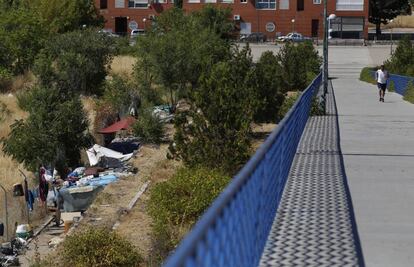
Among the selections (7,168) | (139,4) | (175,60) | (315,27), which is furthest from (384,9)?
(7,168)

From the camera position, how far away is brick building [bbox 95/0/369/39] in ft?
290

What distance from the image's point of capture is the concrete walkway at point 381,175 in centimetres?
823

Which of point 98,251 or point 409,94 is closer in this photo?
point 98,251

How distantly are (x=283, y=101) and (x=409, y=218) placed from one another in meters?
16.7

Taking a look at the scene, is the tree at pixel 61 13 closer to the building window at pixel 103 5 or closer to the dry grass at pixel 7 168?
the building window at pixel 103 5

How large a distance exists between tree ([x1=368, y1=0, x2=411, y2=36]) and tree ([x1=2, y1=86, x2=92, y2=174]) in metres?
70.4

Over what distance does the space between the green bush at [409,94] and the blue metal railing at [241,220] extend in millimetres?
22973

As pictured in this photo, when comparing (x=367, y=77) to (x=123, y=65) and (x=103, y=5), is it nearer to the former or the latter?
(x=123, y=65)

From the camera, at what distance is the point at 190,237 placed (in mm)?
3629

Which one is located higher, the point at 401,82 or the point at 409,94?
the point at 401,82

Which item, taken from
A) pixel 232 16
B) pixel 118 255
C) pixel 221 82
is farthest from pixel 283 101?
pixel 232 16

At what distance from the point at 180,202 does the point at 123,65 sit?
156 feet

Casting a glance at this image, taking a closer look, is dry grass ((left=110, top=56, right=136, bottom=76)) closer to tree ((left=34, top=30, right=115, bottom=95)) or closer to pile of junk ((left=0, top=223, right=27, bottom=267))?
tree ((left=34, top=30, right=115, bottom=95))

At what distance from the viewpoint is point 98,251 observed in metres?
11.8
